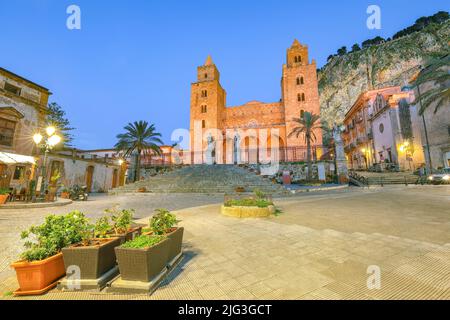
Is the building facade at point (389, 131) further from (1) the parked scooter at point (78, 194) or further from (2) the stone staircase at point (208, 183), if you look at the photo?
(1) the parked scooter at point (78, 194)

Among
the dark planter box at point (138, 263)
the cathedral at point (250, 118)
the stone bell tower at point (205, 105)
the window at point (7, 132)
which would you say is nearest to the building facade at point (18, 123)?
the window at point (7, 132)

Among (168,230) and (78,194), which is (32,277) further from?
(78,194)

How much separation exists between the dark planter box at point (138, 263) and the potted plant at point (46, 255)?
3.02ft

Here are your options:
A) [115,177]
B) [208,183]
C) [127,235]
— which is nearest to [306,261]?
[127,235]

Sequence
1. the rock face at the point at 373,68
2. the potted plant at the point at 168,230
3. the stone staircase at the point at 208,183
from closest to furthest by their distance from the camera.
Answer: the potted plant at the point at 168,230 → the stone staircase at the point at 208,183 → the rock face at the point at 373,68

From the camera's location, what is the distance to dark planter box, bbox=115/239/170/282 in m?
2.39

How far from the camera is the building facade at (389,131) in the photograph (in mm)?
24312

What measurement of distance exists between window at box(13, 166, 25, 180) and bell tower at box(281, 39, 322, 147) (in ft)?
107

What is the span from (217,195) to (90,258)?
12.5m

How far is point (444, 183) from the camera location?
15930 mm

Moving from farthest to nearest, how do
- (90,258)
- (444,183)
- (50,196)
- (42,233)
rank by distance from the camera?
(444,183) → (50,196) → (42,233) → (90,258)
